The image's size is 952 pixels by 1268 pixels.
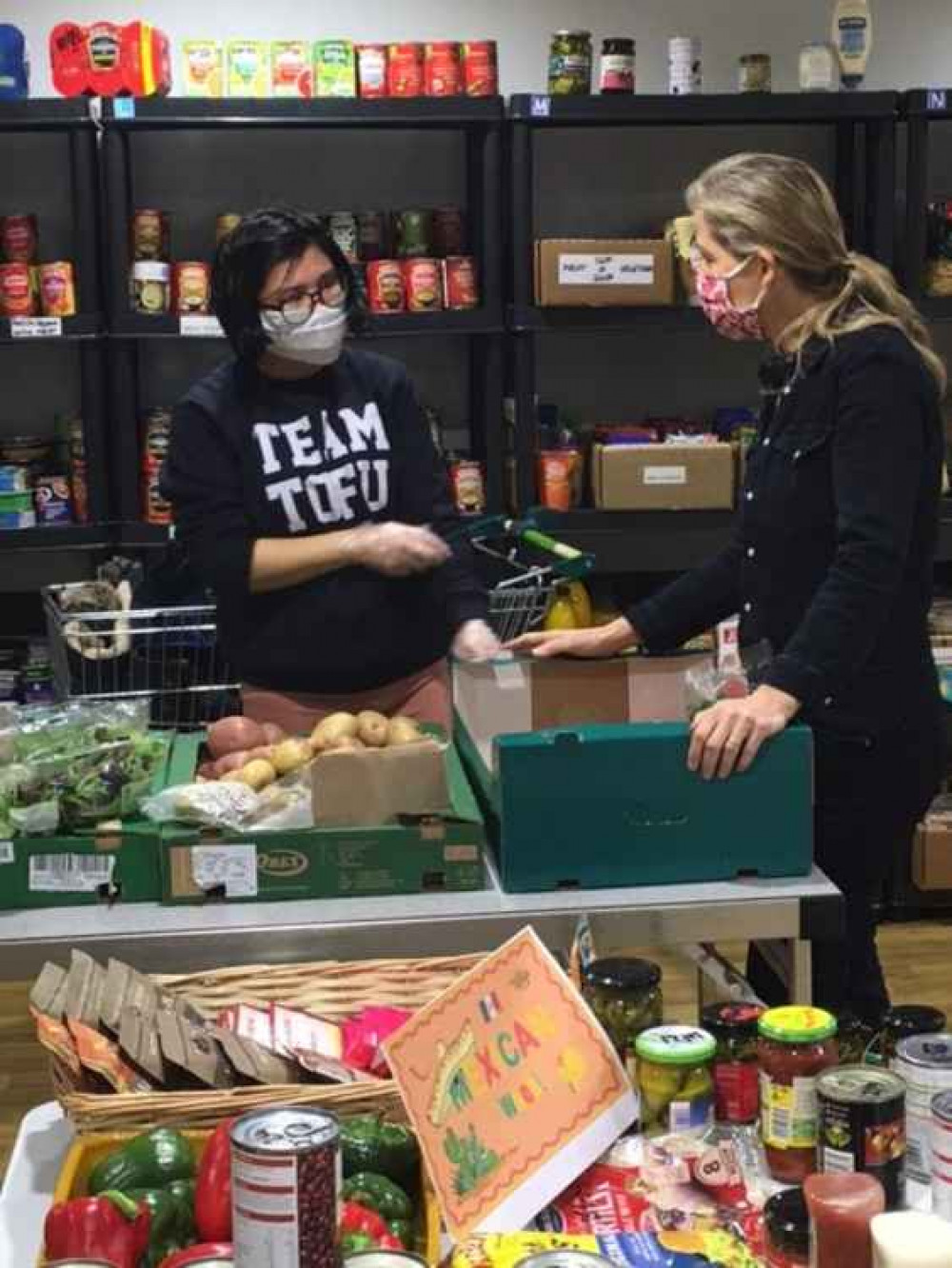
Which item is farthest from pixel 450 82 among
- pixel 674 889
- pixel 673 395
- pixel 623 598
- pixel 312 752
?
pixel 674 889

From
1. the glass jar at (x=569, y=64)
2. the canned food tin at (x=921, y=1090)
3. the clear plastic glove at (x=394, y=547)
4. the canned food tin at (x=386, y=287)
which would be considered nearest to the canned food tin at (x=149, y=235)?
the canned food tin at (x=386, y=287)

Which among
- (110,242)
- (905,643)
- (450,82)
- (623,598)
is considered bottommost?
(623,598)

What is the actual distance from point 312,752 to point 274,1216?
1.26m

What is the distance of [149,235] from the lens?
4414 mm

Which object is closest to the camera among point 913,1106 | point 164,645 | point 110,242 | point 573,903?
point 913,1106

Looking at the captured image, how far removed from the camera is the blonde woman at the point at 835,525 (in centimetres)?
220

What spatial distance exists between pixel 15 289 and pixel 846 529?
8.95ft

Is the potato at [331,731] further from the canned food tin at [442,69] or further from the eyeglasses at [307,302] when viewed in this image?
the canned food tin at [442,69]

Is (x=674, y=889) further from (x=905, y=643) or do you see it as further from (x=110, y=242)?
(x=110, y=242)

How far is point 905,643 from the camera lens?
7.69 ft

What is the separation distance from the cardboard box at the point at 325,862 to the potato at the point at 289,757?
0.18m

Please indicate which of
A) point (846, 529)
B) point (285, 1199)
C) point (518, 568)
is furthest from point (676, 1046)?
point (518, 568)

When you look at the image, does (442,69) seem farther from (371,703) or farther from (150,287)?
(371,703)

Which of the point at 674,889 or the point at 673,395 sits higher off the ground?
the point at 673,395
